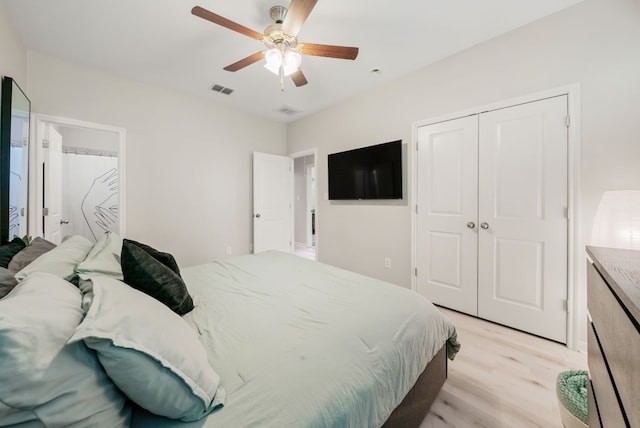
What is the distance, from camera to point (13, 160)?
2033mm

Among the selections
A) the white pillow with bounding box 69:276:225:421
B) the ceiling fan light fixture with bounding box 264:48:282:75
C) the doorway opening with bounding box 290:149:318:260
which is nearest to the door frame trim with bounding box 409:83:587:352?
the ceiling fan light fixture with bounding box 264:48:282:75

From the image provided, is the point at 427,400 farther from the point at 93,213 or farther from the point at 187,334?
the point at 93,213

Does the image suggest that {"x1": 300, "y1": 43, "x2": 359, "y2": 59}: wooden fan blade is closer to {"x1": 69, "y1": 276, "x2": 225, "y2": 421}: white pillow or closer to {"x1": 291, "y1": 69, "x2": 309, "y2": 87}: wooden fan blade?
{"x1": 291, "y1": 69, "x2": 309, "y2": 87}: wooden fan blade

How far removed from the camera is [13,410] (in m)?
0.50

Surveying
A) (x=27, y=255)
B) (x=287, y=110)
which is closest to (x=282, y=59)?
(x=27, y=255)

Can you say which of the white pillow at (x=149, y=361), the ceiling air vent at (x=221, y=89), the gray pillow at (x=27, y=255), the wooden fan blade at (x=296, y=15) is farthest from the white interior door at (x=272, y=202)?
the white pillow at (x=149, y=361)

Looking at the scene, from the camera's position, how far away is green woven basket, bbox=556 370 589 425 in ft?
3.94

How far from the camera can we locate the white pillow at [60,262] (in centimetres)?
108

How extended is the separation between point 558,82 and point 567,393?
2226 mm

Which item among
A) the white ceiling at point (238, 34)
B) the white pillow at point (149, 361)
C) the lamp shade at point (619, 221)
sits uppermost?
the white ceiling at point (238, 34)

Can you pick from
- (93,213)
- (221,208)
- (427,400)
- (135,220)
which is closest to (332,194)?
(221,208)

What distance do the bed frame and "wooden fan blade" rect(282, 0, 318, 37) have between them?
2.17 metres

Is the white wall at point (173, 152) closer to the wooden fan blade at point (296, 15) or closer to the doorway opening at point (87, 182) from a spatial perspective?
the doorway opening at point (87, 182)

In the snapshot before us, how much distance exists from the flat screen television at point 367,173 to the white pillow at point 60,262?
111 inches
